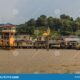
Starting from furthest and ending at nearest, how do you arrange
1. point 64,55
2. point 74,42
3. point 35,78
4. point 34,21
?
point 64,55, point 74,42, point 34,21, point 35,78

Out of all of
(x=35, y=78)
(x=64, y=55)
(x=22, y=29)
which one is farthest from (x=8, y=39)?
(x=64, y=55)

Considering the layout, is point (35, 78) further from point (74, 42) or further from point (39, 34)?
point (74, 42)

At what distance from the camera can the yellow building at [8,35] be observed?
2.04 metres

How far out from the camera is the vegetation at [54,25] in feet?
6.67

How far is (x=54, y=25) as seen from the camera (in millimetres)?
2104

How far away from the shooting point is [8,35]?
2096 millimetres

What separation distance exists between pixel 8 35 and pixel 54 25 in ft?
1.21

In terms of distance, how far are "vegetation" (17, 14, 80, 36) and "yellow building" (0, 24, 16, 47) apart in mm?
57

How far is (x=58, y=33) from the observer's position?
207 cm

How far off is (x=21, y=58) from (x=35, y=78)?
46.2 inches

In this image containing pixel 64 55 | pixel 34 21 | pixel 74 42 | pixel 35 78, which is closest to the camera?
pixel 35 78

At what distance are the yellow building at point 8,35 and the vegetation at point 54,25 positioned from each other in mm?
57

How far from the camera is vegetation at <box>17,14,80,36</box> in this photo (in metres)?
2.03

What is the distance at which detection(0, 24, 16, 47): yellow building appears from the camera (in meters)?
2.04
